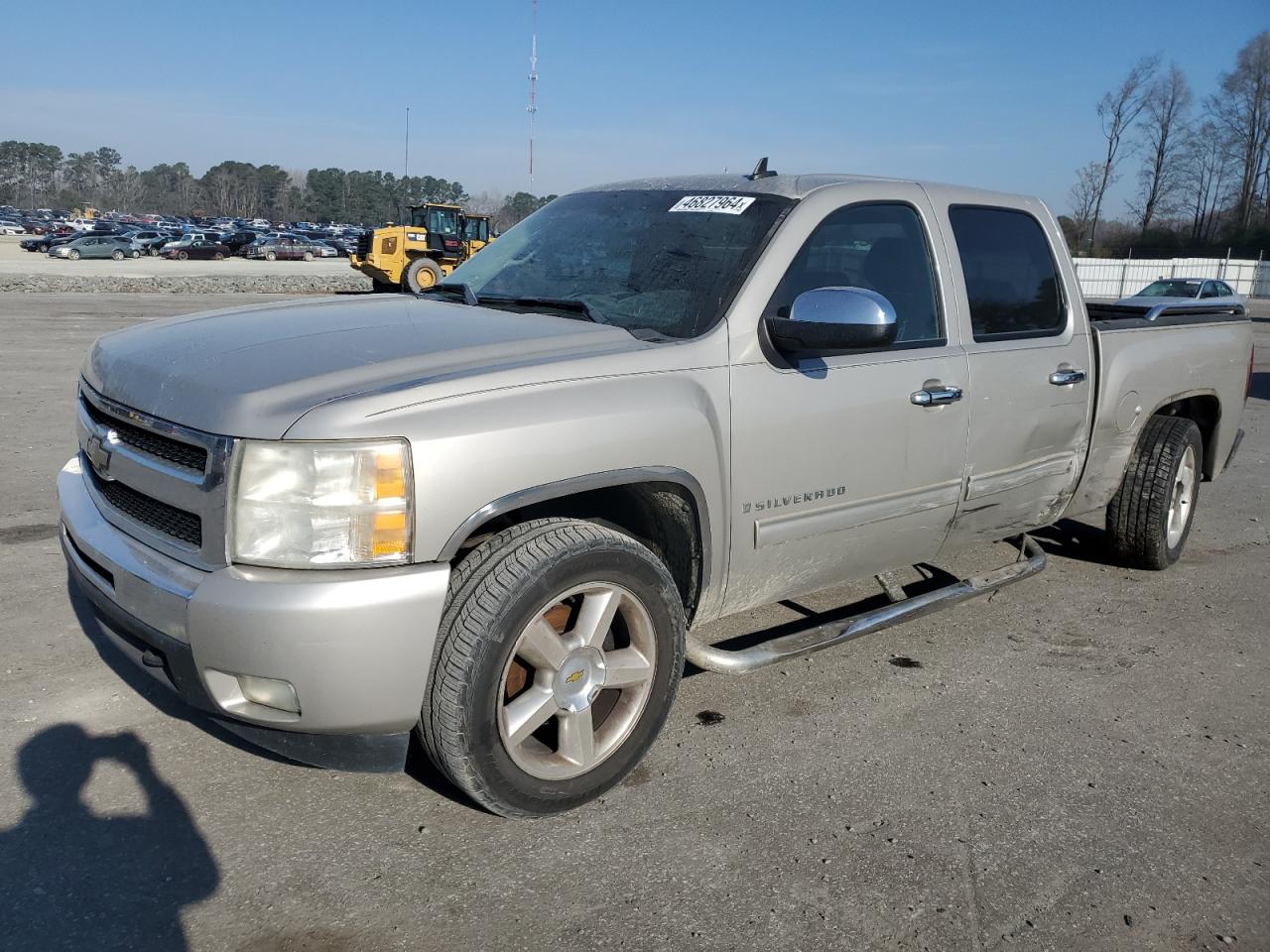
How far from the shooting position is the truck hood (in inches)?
99.5

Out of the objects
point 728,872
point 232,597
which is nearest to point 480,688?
point 232,597

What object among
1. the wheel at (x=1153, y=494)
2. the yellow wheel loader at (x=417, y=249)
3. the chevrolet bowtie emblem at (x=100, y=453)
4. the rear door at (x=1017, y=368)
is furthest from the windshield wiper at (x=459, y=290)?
the yellow wheel loader at (x=417, y=249)

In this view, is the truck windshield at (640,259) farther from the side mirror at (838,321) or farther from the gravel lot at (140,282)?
the gravel lot at (140,282)

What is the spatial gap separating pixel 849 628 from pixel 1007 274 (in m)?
1.68

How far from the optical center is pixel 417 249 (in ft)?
96.5

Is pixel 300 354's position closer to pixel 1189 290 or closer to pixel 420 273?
pixel 420 273

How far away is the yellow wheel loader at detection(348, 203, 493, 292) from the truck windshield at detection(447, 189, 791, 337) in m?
23.8

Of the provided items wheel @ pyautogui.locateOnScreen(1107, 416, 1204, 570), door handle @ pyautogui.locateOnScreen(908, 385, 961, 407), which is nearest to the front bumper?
door handle @ pyautogui.locateOnScreen(908, 385, 961, 407)

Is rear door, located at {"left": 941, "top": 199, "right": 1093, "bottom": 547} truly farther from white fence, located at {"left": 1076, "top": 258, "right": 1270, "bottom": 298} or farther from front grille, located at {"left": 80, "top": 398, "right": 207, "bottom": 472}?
white fence, located at {"left": 1076, "top": 258, "right": 1270, "bottom": 298}

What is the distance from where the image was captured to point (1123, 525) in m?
5.23

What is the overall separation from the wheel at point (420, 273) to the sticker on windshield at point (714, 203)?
953 inches

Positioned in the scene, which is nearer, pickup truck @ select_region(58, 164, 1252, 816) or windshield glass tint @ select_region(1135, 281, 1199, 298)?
pickup truck @ select_region(58, 164, 1252, 816)

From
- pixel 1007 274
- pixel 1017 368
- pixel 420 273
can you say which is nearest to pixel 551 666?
pixel 1017 368

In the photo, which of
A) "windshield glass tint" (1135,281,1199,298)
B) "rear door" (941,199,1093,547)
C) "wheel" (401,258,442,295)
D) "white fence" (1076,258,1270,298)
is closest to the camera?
"rear door" (941,199,1093,547)
